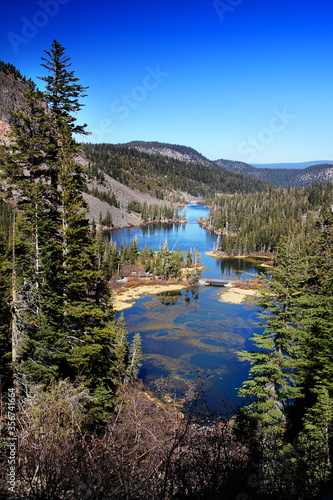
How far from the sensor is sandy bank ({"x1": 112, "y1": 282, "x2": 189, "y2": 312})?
171ft

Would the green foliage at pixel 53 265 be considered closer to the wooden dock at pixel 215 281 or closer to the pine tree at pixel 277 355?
the pine tree at pixel 277 355

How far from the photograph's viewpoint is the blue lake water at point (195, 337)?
1206 inches

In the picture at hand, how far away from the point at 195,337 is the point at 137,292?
2216 cm

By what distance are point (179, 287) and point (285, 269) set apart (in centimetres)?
4800

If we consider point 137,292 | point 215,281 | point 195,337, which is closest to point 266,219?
point 215,281

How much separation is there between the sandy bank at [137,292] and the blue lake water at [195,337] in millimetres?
1631

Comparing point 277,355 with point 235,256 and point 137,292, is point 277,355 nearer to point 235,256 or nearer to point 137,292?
point 137,292

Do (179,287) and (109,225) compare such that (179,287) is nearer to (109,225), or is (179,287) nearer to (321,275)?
(321,275)

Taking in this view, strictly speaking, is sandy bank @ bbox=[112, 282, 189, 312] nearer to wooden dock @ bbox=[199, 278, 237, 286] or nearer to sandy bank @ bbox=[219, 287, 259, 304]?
wooden dock @ bbox=[199, 278, 237, 286]

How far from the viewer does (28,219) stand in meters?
13.4

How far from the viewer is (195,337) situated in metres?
40.2

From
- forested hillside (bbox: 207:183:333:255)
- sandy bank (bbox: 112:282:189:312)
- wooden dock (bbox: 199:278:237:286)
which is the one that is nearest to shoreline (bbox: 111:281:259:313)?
sandy bank (bbox: 112:282:189:312)

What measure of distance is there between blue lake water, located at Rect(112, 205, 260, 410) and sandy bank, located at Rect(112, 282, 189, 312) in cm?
163

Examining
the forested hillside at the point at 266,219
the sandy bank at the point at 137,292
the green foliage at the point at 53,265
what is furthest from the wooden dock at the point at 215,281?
the green foliage at the point at 53,265
